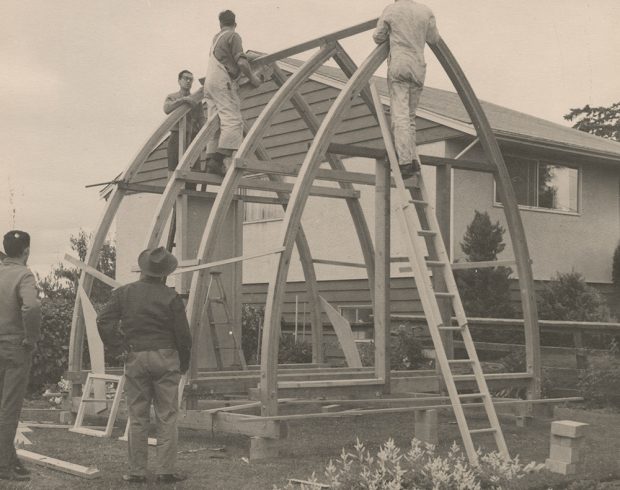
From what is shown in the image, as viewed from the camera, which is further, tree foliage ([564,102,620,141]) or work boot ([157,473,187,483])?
tree foliage ([564,102,620,141])

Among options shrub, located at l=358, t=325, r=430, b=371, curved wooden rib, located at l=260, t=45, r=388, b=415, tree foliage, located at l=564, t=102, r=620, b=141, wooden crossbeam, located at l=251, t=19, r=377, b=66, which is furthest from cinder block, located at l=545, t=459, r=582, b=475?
tree foliage, located at l=564, t=102, r=620, b=141

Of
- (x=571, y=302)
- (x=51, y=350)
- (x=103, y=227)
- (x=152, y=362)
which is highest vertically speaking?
(x=103, y=227)

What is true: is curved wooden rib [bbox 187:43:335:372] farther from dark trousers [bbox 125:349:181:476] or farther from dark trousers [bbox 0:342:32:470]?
dark trousers [bbox 0:342:32:470]

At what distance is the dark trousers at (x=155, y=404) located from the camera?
705 centimetres

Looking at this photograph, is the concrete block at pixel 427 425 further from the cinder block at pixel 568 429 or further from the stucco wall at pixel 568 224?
the stucco wall at pixel 568 224

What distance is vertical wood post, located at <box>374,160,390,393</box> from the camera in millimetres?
9281

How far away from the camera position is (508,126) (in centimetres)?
1884

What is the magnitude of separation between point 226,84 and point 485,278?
7.75 m

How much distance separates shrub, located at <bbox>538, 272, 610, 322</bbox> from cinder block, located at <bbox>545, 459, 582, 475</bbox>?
32.0 ft

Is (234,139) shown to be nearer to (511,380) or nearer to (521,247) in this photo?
(521,247)

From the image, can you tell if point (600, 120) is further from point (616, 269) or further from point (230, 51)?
point (230, 51)

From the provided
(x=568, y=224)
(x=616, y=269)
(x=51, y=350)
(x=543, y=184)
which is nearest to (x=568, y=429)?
(x=51, y=350)

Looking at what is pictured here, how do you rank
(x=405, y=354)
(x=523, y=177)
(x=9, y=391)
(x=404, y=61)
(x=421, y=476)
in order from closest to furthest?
(x=421, y=476), (x=9, y=391), (x=404, y=61), (x=405, y=354), (x=523, y=177)

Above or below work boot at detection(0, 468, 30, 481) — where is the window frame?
above
